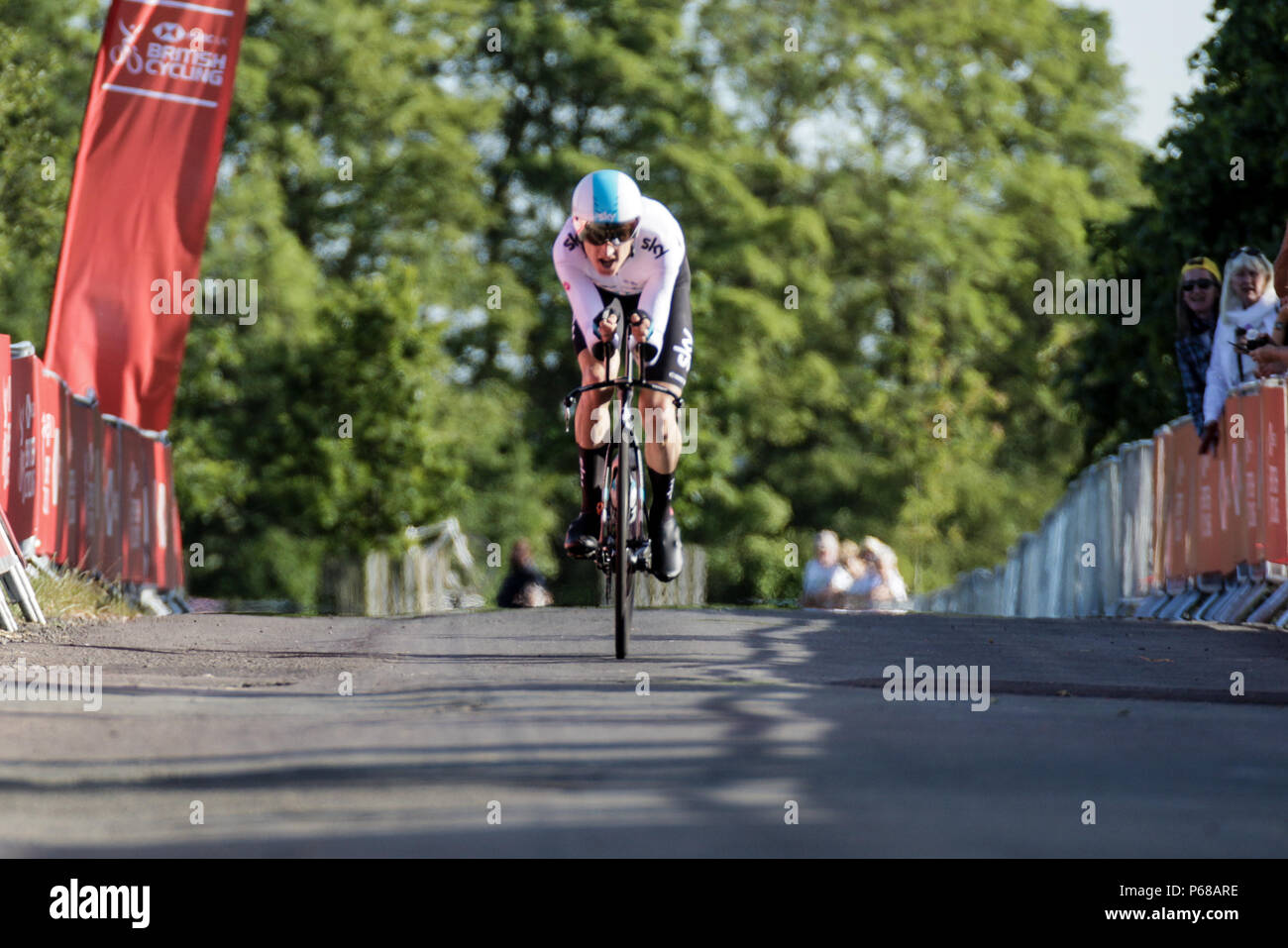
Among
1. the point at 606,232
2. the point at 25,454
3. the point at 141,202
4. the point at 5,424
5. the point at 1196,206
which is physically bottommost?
the point at 25,454

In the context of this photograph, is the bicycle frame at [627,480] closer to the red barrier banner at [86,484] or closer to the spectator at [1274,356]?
the spectator at [1274,356]

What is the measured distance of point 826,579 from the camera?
24.1 m

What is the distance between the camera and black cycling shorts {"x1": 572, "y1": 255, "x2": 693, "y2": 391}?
1007 cm

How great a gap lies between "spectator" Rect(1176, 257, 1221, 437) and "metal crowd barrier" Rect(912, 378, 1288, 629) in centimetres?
45

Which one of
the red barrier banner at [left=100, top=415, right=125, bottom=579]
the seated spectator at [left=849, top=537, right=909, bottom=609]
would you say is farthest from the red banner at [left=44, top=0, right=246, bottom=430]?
the seated spectator at [left=849, top=537, right=909, bottom=609]

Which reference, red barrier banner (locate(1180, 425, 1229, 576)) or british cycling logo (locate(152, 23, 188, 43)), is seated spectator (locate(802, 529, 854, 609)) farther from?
british cycling logo (locate(152, 23, 188, 43))

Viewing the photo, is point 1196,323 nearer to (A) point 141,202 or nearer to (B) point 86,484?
(B) point 86,484

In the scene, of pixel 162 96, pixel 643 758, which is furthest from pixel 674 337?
pixel 162 96

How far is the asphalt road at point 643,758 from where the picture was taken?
192 inches

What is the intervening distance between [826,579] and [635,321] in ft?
47.4
